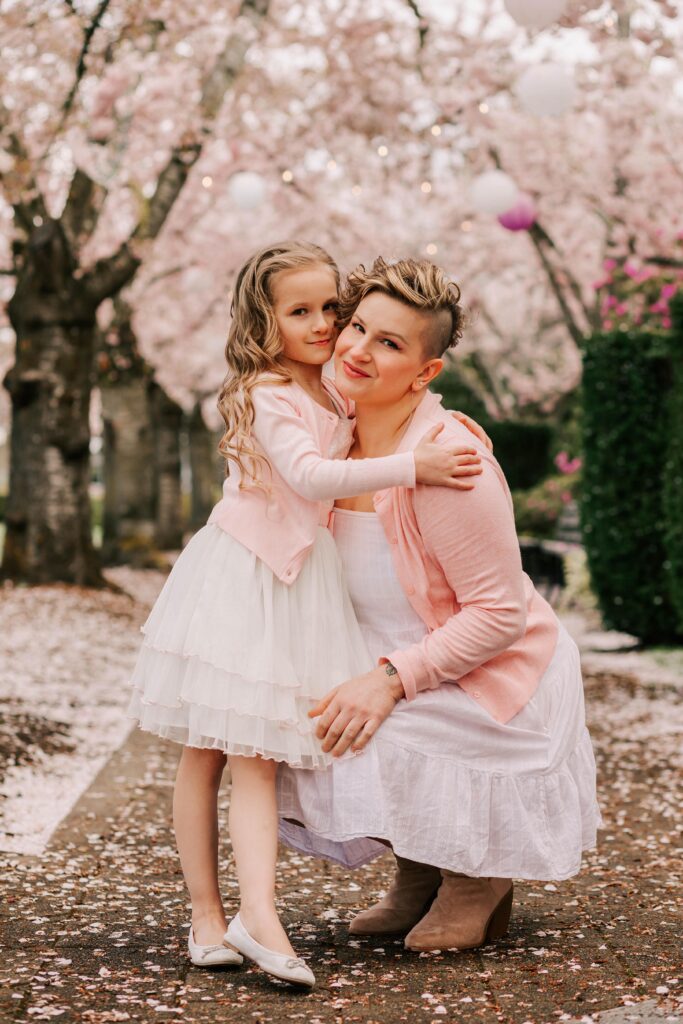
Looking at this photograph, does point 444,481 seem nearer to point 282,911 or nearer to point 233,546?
point 233,546

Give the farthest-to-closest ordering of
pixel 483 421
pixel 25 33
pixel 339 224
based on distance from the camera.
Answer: pixel 483 421, pixel 339 224, pixel 25 33

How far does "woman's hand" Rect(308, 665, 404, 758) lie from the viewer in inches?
113

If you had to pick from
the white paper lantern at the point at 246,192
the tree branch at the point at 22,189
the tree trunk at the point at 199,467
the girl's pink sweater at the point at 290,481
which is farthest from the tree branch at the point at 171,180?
the tree trunk at the point at 199,467

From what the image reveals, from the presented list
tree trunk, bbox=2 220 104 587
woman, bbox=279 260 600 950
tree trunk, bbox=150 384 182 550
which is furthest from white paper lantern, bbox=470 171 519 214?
tree trunk, bbox=150 384 182 550

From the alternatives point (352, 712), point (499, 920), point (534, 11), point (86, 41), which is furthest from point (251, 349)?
point (86, 41)

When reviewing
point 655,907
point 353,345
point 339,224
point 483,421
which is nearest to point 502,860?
point 655,907

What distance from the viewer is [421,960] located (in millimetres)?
3002

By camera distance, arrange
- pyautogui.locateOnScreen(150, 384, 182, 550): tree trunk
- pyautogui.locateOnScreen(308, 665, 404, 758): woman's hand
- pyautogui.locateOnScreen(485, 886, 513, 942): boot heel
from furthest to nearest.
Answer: pyautogui.locateOnScreen(150, 384, 182, 550): tree trunk → pyautogui.locateOnScreen(485, 886, 513, 942): boot heel → pyautogui.locateOnScreen(308, 665, 404, 758): woman's hand

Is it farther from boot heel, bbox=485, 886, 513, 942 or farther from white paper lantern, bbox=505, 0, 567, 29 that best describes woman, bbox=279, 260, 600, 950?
white paper lantern, bbox=505, 0, 567, 29

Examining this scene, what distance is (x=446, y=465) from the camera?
288 centimetres

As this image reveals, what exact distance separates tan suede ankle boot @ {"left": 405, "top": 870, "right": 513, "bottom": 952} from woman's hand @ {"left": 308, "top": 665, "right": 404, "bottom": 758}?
476mm

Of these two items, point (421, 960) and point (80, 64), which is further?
point (80, 64)

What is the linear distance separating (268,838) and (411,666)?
491 mm

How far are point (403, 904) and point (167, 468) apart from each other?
18.2 metres
